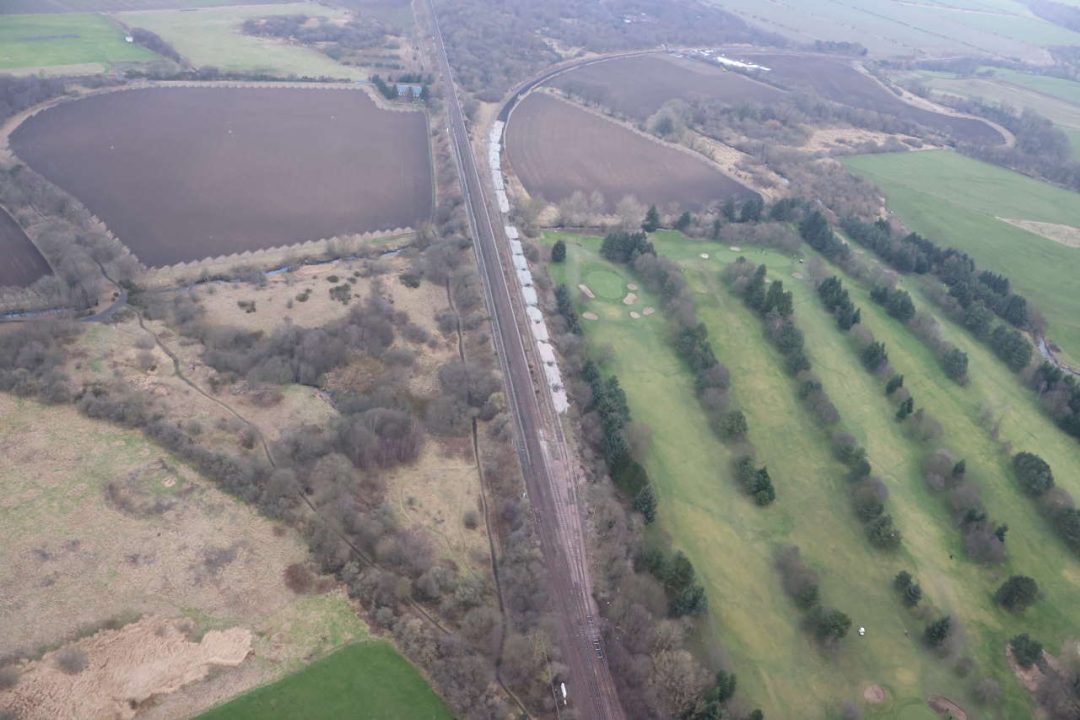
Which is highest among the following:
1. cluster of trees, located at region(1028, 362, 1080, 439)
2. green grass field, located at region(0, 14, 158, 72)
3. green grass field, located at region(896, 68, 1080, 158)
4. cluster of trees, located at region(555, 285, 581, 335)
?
green grass field, located at region(896, 68, 1080, 158)

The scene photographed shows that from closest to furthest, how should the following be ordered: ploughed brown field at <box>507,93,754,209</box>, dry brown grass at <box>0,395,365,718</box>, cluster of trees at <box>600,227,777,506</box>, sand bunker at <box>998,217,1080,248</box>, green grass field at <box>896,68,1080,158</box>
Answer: dry brown grass at <box>0,395,365,718</box> < cluster of trees at <box>600,227,777,506</box> < sand bunker at <box>998,217,1080,248</box> < ploughed brown field at <box>507,93,754,209</box> < green grass field at <box>896,68,1080,158</box>

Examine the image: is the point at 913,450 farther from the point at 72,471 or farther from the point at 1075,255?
the point at 72,471

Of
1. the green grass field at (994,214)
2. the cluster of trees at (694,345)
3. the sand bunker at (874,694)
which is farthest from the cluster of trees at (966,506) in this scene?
the green grass field at (994,214)

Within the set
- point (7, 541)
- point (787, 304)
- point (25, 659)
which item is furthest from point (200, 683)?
point (787, 304)

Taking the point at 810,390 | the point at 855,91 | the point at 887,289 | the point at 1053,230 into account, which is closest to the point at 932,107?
the point at 855,91

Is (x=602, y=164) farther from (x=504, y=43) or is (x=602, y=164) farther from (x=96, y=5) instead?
(x=96, y=5)

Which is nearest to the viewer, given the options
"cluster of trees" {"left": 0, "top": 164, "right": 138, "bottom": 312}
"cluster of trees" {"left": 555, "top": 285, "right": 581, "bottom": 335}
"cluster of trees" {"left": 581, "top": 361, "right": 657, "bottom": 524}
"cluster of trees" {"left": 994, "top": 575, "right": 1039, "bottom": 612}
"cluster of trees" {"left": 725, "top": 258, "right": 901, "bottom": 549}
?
"cluster of trees" {"left": 994, "top": 575, "right": 1039, "bottom": 612}

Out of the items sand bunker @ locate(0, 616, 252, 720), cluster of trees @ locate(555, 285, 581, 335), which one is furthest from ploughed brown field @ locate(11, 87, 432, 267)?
sand bunker @ locate(0, 616, 252, 720)

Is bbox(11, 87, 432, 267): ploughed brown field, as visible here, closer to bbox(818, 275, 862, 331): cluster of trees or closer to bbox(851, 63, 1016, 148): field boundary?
bbox(818, 275, 862, 331): cluster of trees
